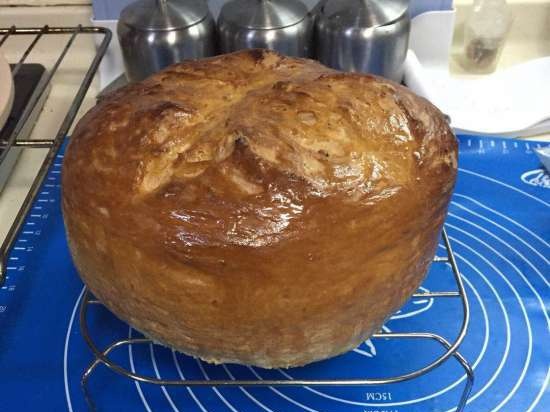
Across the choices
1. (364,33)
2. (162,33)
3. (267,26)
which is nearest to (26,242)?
(162,33)

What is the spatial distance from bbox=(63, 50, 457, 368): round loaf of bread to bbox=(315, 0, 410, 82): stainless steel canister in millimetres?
428

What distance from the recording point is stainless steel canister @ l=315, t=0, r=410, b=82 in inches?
42.5

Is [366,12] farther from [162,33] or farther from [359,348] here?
[359,348]

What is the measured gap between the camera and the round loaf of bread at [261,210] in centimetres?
57

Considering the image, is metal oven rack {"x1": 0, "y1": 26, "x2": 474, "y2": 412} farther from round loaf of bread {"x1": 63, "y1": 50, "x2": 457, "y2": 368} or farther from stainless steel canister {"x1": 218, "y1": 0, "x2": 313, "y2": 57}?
stainless steel canister {"x1": 218, "y1": 0, "x2": 313, "y2": 57}

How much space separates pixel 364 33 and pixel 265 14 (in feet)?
0.60

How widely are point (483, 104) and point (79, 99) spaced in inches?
31.0

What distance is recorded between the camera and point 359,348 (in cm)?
77

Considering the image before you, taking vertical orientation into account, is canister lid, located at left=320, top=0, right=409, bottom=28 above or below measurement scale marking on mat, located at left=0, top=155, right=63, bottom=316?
above

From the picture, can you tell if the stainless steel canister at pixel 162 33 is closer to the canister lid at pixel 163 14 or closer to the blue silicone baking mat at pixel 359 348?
the canister lid at pixel 163 14

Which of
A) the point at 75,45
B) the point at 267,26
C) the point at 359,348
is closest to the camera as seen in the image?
the point at 359,348

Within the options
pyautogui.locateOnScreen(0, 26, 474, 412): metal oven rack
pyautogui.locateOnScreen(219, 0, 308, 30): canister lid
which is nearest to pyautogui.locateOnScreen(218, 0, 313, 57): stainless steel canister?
pyautogui.locateOnScreen(219, 0, 308, 30): canister lid

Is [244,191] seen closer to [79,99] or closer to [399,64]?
[79,99]

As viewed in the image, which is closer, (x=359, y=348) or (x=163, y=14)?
(x=359, y=348)
